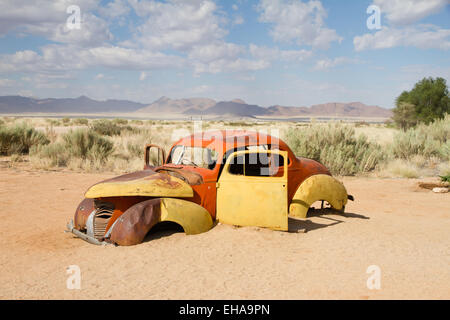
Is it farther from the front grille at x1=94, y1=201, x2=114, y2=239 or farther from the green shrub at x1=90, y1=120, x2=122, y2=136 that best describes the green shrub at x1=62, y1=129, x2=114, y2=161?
the front grille at x1=94, y1=201, x2=114, y2=239

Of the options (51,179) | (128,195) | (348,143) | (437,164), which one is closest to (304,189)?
(128,195)

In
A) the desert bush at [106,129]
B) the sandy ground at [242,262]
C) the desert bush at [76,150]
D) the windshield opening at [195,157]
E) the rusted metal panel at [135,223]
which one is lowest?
the sandy ground at [242,262]

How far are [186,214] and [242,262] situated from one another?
116cm

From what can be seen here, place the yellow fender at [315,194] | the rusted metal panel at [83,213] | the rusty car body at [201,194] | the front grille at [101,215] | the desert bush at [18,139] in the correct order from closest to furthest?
the rusty car body at [201,194] → the front grille at [101,215] → the rusted metal panel at [83,213] → the yellow fender at [315,194] → the desert bush at [18,139]

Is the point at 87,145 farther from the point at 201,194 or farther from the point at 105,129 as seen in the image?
the point at 201,194

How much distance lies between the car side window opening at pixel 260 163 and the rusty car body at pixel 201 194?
0.02m

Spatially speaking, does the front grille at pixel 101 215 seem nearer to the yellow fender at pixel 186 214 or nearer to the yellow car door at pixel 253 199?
the yellow fender at pixel 186 214

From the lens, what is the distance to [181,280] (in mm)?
4559

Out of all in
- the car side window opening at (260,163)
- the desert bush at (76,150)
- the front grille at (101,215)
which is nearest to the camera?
the front grille at (101,215)

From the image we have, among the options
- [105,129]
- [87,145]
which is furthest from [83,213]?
[105,129]

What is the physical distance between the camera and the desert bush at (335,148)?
14.7 m

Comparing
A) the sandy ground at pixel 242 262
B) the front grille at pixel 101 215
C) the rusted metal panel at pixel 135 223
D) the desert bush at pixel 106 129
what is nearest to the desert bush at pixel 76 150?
the sandy ground at pixel 242 262
